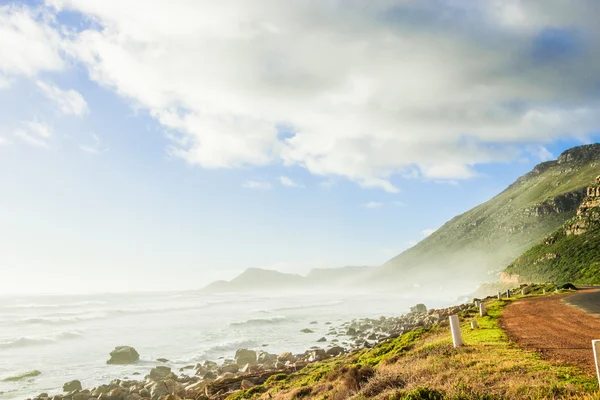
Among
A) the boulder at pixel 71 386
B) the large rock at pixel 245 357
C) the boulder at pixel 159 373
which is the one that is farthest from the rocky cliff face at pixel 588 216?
the boulder at pixel 71 386

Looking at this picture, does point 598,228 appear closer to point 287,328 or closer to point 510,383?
point 287,328

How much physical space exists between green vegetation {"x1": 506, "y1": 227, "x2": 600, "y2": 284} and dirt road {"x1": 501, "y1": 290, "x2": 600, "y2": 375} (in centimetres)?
3584

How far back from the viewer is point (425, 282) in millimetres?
198625

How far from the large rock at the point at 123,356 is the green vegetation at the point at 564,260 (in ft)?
190

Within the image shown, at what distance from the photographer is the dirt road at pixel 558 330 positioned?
489 inches

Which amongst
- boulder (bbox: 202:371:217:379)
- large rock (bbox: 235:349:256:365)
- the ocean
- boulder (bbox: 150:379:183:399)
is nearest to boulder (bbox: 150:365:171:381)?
the ocean

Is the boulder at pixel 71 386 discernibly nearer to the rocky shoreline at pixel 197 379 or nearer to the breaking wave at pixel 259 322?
the rocky shoreline at pixel 197 379

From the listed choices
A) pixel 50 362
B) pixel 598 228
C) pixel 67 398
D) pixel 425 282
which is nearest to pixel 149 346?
pixel 50 362

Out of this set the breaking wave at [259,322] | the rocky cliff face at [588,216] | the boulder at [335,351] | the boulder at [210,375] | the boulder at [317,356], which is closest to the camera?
the boulder at [210,375]

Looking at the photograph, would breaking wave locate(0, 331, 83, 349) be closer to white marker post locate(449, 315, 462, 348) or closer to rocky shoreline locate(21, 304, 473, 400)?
rocky shoreline locate(21, 304, 473, 400)

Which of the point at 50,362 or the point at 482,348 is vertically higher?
the point at 482,348

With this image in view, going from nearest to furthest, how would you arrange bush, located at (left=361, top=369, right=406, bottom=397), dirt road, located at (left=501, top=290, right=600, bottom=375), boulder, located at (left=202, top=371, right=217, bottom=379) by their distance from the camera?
bush, located at (left=361, top=369, right=406, bottom=397)
dirt road, located at (left=501, top=290, right=600, bottom=375)
boulder, located at (left=202, top=371, right=217, bottom=379)

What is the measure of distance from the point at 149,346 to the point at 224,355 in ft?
41.9

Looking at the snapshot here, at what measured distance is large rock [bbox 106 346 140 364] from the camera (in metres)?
37.3
